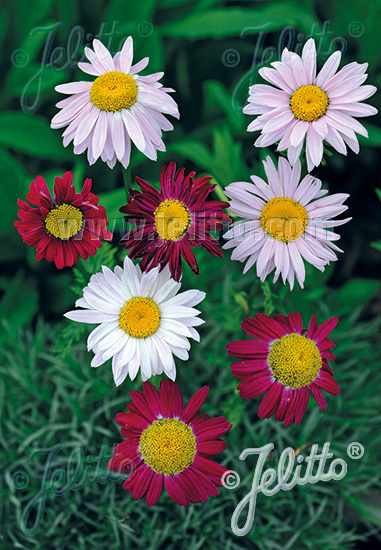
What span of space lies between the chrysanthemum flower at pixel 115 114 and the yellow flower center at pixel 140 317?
6.3 inches

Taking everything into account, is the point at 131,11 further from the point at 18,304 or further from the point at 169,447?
the point at 169,447

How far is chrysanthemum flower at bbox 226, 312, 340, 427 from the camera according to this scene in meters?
0.70

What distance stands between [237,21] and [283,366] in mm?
1031

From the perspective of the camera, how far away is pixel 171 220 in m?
0.69

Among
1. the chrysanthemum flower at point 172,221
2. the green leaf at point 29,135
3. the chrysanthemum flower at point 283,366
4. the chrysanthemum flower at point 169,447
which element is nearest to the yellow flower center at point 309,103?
the chrysanthemum flower at point 172,221

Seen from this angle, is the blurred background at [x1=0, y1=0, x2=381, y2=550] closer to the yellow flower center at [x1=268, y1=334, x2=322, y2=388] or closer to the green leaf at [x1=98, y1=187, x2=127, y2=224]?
the green leaf at [x1=98, y1=187, x2=127, y2=224]

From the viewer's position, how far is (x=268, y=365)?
0.72 meters

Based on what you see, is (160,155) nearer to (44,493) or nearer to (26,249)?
(26,249)

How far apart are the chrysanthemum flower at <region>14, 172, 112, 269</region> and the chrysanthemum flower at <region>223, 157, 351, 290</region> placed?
154mm

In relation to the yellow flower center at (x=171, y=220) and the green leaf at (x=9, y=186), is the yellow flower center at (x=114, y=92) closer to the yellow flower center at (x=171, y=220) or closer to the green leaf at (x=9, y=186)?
the yellow flower center at (x=171, y=220)

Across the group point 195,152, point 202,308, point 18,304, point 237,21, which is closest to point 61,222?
point 202,308

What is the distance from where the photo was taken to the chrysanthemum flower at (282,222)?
71 cm

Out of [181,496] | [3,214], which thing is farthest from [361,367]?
[3,214]

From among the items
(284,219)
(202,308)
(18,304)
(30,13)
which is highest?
(30,13)
